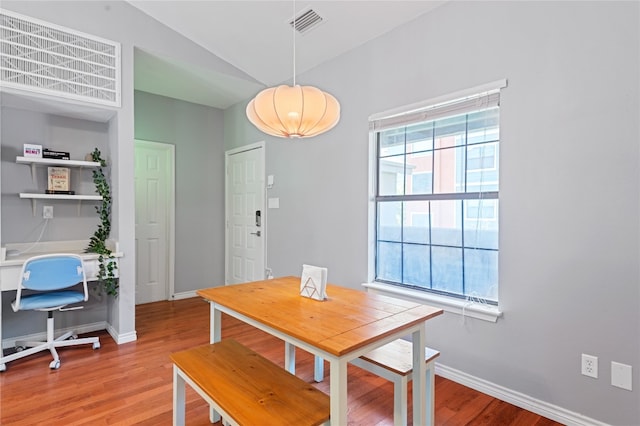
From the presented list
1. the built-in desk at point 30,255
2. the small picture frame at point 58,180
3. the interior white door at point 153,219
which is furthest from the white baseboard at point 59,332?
the small picture frame at point 58,180

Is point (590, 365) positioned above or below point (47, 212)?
below

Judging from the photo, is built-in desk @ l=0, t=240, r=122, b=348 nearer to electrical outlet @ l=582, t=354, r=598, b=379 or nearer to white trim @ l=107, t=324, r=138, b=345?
white trim @ l=107, t=324, r=138, b=345

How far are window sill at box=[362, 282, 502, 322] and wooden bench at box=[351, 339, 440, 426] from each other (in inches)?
23.8

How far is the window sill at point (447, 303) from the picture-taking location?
7.14 ft

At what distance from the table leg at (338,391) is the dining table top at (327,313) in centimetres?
6

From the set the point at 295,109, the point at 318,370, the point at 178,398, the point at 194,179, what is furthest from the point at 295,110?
the point at 194,179

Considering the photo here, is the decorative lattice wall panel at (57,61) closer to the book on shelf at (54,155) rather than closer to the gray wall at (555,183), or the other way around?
the book on shelf at (54,155)

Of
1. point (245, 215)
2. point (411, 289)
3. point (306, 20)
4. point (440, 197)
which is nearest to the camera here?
point (440, 197)

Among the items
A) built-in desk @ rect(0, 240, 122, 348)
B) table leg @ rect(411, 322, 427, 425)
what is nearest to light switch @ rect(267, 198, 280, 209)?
built-in desk @ rect(0, 240, 122, 348)

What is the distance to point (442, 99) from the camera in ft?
7.86

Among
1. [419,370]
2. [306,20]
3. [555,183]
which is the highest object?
[306,20]

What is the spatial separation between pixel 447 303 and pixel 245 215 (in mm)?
2938

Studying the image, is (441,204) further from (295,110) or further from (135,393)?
(135,393)

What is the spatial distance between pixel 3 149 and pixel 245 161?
237 cm
